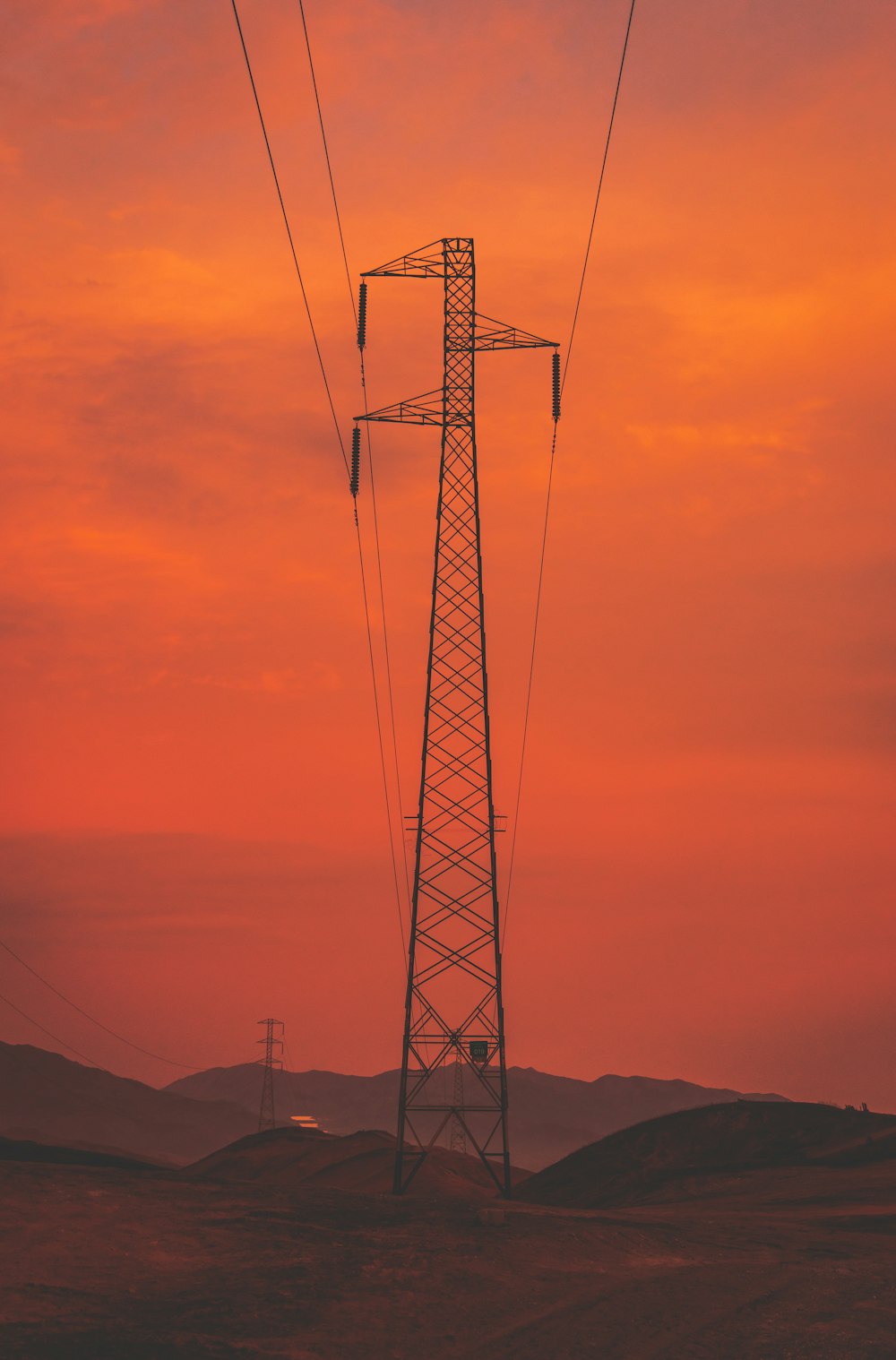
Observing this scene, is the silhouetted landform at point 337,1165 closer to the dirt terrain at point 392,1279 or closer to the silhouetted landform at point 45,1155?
the silhouetted landform at point 45,1155

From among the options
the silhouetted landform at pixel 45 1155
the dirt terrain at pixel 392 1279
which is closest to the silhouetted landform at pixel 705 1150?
the silhouetted landform at pixel 45 1155

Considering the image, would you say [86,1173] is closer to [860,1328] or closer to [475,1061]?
[475,1061]

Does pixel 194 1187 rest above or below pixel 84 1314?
above

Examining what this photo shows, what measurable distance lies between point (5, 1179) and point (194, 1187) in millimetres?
6107

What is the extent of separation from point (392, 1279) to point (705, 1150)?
50.3 metres

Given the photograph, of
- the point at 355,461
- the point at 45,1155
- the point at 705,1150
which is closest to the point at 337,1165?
the point at 705,1150

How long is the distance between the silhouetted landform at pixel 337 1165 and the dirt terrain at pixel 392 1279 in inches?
973

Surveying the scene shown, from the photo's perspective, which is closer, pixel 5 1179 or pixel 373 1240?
pixel 373 1240

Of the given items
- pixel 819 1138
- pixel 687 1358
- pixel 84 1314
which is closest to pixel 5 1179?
pixel 84 1314

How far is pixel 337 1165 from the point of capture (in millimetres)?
75938

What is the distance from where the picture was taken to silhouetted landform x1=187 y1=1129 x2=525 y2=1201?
221 ft

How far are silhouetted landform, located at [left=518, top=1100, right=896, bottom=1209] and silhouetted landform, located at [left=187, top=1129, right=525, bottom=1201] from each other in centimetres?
454

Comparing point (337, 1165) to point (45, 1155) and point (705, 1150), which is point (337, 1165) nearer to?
point (705, 1150)

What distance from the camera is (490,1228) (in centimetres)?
3619
